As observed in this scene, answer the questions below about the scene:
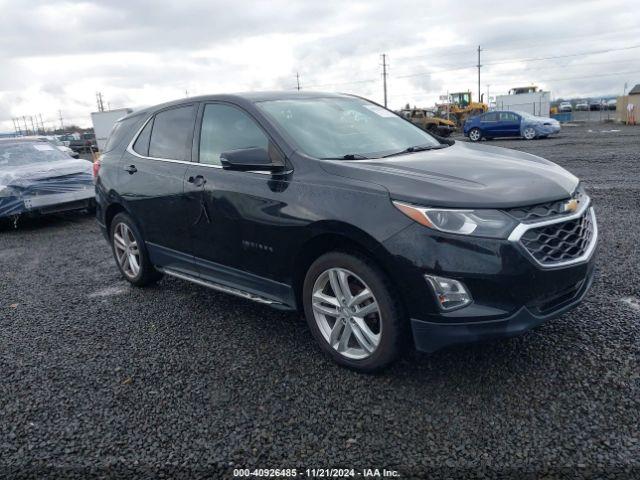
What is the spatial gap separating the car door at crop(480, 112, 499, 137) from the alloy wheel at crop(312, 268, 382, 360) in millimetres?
25713

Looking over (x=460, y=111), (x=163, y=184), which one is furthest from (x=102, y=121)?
(x=163, y=184)

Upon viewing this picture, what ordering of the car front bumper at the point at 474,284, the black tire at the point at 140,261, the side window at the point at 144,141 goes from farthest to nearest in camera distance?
the black tire at the point at 140,261, the side window at the point at 144,141, the car front bumper at the point at 474,284

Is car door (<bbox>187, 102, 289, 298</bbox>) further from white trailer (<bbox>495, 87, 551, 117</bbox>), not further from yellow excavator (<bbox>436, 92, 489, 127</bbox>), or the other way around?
white trailer (<bbox>495, 87, 551, 117</bbox>)

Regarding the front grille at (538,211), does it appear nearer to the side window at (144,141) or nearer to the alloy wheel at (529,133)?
the side window at (144,141)

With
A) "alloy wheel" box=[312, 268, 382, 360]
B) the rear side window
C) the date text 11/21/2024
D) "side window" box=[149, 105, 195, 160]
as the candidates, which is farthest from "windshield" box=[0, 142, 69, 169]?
the date text 11/21/2024

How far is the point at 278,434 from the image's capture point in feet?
9.02

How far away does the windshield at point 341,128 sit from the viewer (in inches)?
142

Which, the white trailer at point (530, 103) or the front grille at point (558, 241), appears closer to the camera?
the front grille at point (558, 241)

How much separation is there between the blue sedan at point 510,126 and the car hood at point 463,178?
23.9 m

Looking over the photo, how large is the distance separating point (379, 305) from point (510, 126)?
83.9 ft

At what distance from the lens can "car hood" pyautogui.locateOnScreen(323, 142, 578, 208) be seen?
9.27 feet

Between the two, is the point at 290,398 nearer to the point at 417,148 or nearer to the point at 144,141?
the point at 417,148

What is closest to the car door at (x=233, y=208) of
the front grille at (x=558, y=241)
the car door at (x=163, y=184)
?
the car door at (x=163, y=184)

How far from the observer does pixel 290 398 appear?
10.1ft
